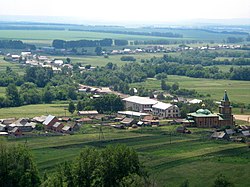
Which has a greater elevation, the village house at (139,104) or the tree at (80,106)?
the tree at (80,106)

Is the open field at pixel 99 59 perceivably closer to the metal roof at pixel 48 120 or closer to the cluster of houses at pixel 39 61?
the cluster of houses at pixel 39 61

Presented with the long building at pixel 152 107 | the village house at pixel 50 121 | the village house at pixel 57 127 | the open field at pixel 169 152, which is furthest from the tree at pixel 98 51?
the open field at pixel 169 152

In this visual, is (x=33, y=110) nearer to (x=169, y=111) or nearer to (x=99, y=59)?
(x=169, y=111)

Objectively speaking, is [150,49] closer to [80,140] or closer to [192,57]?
[192,57]

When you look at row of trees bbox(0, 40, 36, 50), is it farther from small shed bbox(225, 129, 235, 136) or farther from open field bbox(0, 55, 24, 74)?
small shed bbox(225, 129, 235, 136)

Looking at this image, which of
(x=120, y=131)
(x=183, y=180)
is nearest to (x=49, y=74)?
(x=120, y=131)

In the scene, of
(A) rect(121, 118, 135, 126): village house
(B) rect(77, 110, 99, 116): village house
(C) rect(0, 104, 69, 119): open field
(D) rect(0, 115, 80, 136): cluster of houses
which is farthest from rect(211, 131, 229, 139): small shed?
(C) rect(0, 104, 69, 119): open field
